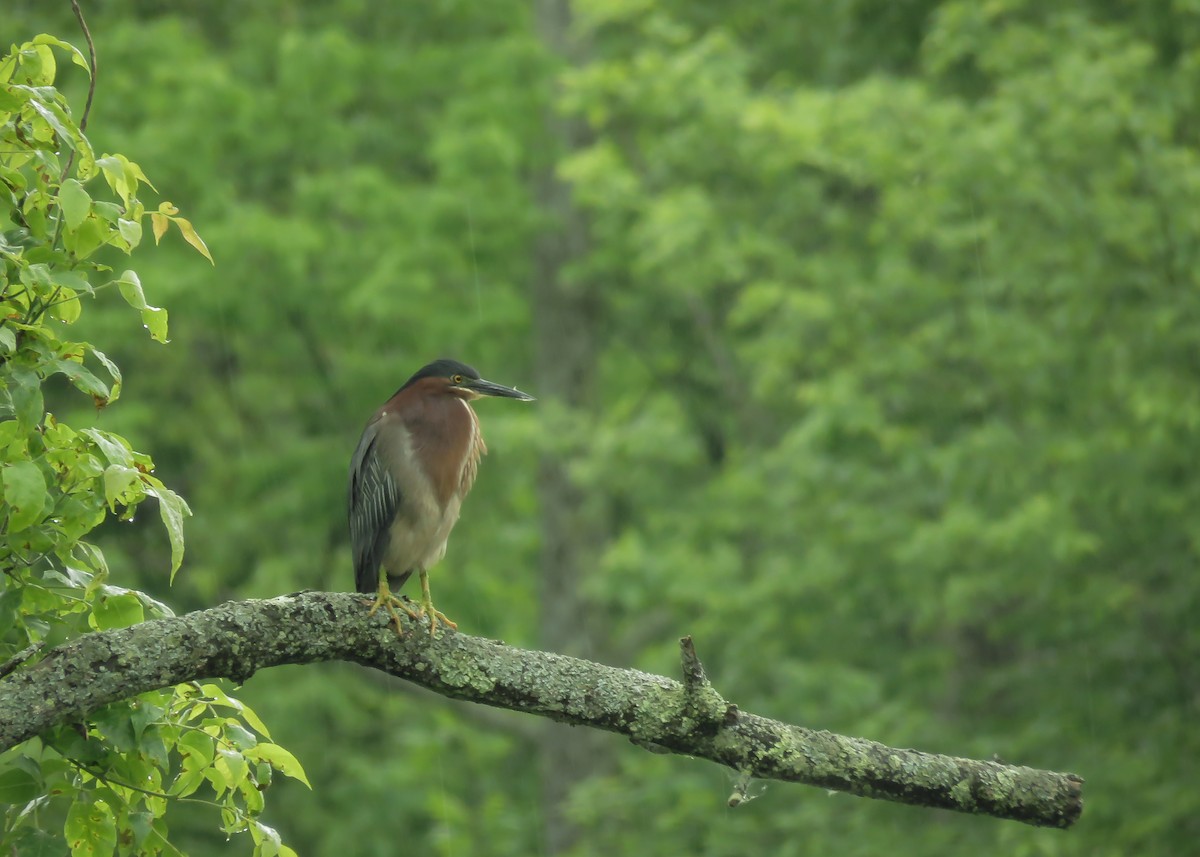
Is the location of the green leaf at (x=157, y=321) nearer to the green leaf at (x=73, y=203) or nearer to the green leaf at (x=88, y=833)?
the green leaf at (x=73, y=203)

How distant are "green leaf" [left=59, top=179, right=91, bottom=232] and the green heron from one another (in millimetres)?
2253

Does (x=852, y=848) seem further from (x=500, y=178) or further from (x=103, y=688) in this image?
(x=103, y=688)

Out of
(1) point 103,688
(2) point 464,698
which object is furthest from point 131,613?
(2) point 464,698

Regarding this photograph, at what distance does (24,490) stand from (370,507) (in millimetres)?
2416

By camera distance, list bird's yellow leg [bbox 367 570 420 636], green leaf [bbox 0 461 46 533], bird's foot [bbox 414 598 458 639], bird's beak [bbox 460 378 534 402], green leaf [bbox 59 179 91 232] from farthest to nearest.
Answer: bird's beak [bbox 460 378 534 402], bird's foot [bbox 414 598 458 639], bird's yellow leg [bbox 367 570 420 636], green leaf [bbox 59 179 91 232], green leaf [bbox 0 461 46 533]

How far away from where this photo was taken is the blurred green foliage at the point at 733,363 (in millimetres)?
8414

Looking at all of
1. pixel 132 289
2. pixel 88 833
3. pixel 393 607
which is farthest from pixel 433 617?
pixel 132 289

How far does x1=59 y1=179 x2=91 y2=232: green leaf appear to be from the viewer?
2.55 m

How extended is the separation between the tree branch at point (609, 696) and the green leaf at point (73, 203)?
2.53 ft

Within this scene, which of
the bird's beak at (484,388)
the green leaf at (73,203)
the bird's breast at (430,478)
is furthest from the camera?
the bird's beak at (484,388)

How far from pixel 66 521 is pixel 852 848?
6.86 metres

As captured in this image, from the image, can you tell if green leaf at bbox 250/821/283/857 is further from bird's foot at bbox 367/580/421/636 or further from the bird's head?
the bird's head

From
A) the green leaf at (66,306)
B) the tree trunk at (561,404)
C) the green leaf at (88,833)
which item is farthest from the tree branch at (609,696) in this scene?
the tree trunk at (561,404)

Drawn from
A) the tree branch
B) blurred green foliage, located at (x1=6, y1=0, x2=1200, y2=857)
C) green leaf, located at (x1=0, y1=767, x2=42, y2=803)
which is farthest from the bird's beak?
blurred green foliage, located at (x1=6, y1=0, x2=1200, y2=857)
